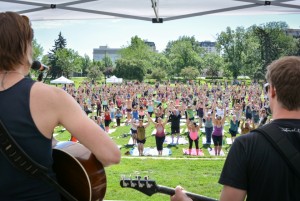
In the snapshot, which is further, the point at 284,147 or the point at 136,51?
the point at 136,51

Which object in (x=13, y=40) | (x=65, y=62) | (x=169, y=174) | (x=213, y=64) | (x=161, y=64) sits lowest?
(x=161, y=64)

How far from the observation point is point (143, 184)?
257 centimetres

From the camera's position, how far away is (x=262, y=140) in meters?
1.66

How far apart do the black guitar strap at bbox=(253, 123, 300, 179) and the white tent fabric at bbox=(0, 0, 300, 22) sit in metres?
3.96

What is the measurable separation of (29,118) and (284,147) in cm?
108

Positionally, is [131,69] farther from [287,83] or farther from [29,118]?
[29,118]

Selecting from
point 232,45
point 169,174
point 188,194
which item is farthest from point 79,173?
point 232,45

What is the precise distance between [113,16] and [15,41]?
15.3 feet

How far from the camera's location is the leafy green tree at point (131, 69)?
74.2 meters

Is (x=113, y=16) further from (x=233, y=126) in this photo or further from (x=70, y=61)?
(x=70, y=61)

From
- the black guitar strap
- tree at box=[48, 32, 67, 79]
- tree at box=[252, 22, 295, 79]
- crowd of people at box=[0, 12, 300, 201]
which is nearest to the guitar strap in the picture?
crowd of people at box=[0, 12, 300, 201]

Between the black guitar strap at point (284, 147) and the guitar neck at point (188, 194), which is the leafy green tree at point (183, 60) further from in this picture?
the black guitar strap at point (284, 147)

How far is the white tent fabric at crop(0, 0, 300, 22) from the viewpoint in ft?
18.1

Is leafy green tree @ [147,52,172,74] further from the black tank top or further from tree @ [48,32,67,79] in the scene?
the black tank top
